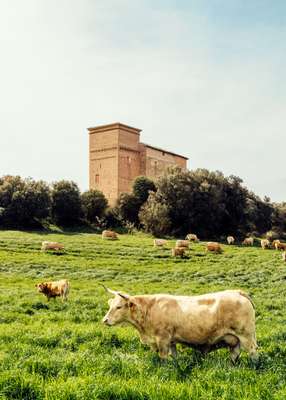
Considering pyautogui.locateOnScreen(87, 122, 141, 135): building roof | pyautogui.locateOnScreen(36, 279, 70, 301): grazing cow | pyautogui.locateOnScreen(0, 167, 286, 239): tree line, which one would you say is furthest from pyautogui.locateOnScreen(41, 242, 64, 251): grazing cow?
pyautogui.locateOnScreen(87, 122, 141, 135): building roof

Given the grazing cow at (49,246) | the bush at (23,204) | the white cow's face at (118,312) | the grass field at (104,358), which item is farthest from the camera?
the bush at (23,204)

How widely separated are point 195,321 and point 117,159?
66560mm

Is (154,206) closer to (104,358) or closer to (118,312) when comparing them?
(118,312)

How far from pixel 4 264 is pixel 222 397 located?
23.7m

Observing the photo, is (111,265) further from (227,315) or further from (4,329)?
(227,315)

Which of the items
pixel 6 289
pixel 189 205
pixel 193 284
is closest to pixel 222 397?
pixel 6 289

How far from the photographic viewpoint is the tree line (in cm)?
5253

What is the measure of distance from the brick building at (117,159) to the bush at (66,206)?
1392cm

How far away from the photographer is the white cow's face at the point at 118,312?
7.89m

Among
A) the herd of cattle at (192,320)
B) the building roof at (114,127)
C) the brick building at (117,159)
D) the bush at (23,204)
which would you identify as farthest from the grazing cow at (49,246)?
the building roof at (114,127)

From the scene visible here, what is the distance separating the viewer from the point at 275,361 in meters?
7.22

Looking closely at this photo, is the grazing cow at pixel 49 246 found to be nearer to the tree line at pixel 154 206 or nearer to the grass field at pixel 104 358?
the grass field at pixel 104 358

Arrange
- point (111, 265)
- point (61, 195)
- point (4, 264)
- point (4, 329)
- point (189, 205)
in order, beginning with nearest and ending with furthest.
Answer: point (4, 329) → point (4, 264) → point (111, 265) → point (189, 205) → point (61, 195)

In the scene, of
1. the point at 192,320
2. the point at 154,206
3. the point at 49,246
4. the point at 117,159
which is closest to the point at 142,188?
the point at 154,206
